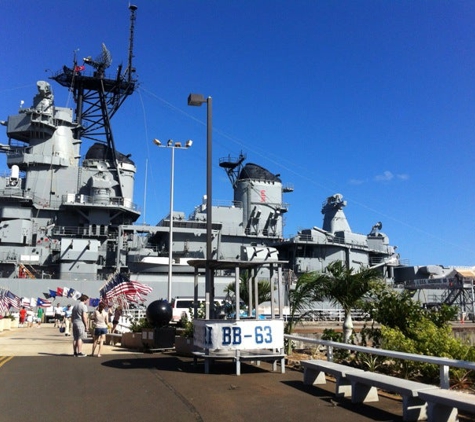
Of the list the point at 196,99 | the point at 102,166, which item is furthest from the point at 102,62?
the point at 196,99

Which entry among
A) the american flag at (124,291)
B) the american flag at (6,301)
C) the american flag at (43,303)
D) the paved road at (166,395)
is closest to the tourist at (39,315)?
the american flag at (43,303)

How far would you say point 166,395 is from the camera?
7.08 meters

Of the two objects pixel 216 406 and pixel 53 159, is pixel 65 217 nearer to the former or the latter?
pixel 53 159

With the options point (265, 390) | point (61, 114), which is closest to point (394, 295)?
point (265, 390)

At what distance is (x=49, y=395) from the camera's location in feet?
23.4

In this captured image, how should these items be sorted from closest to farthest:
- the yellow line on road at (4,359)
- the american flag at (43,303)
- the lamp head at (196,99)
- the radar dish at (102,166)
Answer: the yellow line on road at (4,359), the lamp head at (196,99), the american flag at (43,303), the radar dish at (102,166)

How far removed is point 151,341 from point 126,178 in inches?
1437

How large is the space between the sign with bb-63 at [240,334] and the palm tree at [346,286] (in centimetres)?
364

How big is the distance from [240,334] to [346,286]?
4629mm

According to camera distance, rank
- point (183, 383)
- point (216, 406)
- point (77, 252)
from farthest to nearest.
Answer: point (77, 252) → point (183, 383) → point (216, 406)

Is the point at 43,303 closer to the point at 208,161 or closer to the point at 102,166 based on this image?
the point at 102,166

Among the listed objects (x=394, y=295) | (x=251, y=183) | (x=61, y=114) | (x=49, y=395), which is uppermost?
(x=61, y=114)

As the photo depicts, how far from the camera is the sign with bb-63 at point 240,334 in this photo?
29.6 feet

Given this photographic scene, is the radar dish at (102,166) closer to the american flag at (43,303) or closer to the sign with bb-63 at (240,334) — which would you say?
the american flag at (43,303)
